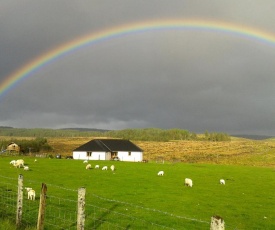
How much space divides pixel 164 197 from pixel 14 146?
8408cm

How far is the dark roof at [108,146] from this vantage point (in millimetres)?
90950

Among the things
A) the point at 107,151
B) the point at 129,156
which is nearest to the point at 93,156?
the point at 107,151

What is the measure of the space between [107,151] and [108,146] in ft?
12.8

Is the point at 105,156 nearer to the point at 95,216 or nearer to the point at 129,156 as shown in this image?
the point at 129,156

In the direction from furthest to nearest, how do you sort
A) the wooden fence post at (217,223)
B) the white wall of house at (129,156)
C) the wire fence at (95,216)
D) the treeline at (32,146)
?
the treeline at (32,146)
the white wall of house at (129,156)
the wire fence at (95,216)
the wooden fence post at (217,223)

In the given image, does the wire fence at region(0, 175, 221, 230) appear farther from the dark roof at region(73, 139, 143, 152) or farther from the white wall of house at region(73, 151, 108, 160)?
the dark roof at region(73, 139, 143, 152)

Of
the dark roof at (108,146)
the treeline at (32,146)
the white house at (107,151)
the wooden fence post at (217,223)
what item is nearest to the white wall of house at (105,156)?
the white house at (107,151)

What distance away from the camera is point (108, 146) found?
307 ft

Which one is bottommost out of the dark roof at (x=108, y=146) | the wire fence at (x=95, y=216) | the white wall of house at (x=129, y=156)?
the wire fence at (x=95, y=216)

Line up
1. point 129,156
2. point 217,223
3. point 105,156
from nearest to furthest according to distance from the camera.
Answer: point 217,223 < point 105,156 < point 129,156

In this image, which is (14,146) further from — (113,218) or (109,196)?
(113,218)

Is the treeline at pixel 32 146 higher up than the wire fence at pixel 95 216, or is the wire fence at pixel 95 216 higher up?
the treeline at pixel 32 146

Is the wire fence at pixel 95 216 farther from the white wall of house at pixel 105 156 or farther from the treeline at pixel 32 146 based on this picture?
the treeline at pixel 32 146

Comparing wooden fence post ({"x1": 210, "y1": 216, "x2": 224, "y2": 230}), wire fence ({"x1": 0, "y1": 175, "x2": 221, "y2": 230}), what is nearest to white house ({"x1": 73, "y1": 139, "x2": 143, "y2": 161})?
wire fence ({"x1": 0, "y1": 175, "x2": 221, "y2": 230})
